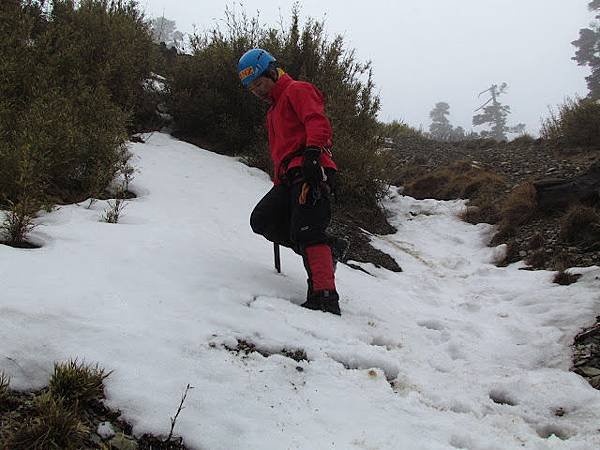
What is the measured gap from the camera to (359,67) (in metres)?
9.44

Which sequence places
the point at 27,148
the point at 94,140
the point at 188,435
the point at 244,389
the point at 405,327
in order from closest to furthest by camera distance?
1. the point at 188,435
2. the point at 244,389
3. the point at 27,148
4. the point at 405,327
5. the point at 94,140

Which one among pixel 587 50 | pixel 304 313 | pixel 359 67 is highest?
pixel 587 50

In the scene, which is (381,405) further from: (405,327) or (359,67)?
(359,67)

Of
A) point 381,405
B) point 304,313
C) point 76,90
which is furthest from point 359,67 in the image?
point 381,405

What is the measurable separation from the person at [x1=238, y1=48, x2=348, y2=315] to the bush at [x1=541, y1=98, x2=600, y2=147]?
9.40 m

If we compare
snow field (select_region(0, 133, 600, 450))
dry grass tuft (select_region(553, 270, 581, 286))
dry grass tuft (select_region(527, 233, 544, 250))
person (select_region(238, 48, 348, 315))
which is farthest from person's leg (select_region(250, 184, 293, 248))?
dry grass tuft (select_region(527, 233, 544, 250))

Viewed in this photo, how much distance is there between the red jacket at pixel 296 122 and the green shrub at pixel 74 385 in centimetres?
227

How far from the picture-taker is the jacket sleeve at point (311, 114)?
3666 mm

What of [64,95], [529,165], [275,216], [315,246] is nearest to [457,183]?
[529,165]

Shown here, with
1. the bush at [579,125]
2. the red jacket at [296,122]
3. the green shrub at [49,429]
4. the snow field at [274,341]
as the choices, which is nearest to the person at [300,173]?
the red jacket at [296,122]

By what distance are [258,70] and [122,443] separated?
2969 mm

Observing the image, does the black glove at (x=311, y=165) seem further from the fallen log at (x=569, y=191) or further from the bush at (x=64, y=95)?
the fallen log at (x=569, y=191)

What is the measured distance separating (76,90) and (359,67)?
18.2ft

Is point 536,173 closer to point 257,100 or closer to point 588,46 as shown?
point 257,100
